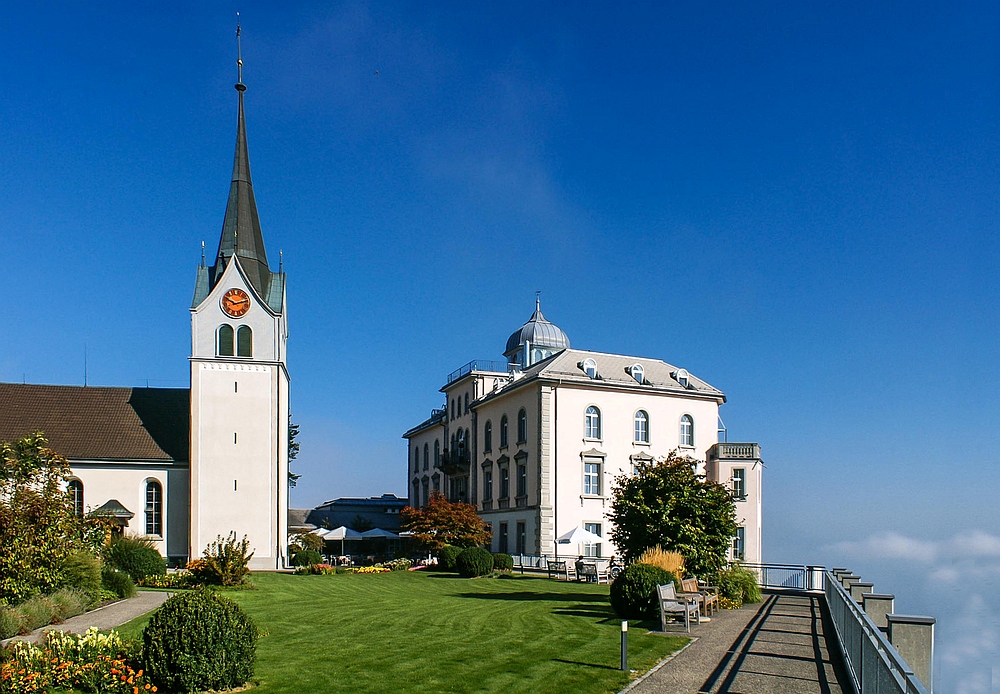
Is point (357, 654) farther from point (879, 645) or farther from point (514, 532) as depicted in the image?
point (514, 532)

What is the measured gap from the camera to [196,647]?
1160cm

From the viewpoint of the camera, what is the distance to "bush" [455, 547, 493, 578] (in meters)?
35.3

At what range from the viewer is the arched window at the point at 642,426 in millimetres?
48500

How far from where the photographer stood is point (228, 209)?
1724 inches

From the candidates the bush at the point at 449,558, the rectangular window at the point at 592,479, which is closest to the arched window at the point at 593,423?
the rectangular window at the point at 592,479

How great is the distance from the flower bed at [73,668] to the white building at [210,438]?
2755cm

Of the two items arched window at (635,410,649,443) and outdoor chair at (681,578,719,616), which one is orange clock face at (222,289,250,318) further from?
outdoor chair at (681,578,719,616)

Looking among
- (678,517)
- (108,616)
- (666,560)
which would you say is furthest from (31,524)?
(678,517)

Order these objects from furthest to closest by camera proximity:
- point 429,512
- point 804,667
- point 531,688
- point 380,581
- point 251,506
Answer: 1. point 429,512
2. point 251,506
3. point 380,581
4. point 804,667
5. point 531,688

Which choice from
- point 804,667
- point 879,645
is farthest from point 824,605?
point 879,645

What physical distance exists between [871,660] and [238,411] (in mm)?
35630

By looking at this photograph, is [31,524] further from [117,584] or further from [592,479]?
[592,479]

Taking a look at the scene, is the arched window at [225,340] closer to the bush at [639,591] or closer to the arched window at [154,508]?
the arched window at [154,508]

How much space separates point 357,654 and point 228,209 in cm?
3337
